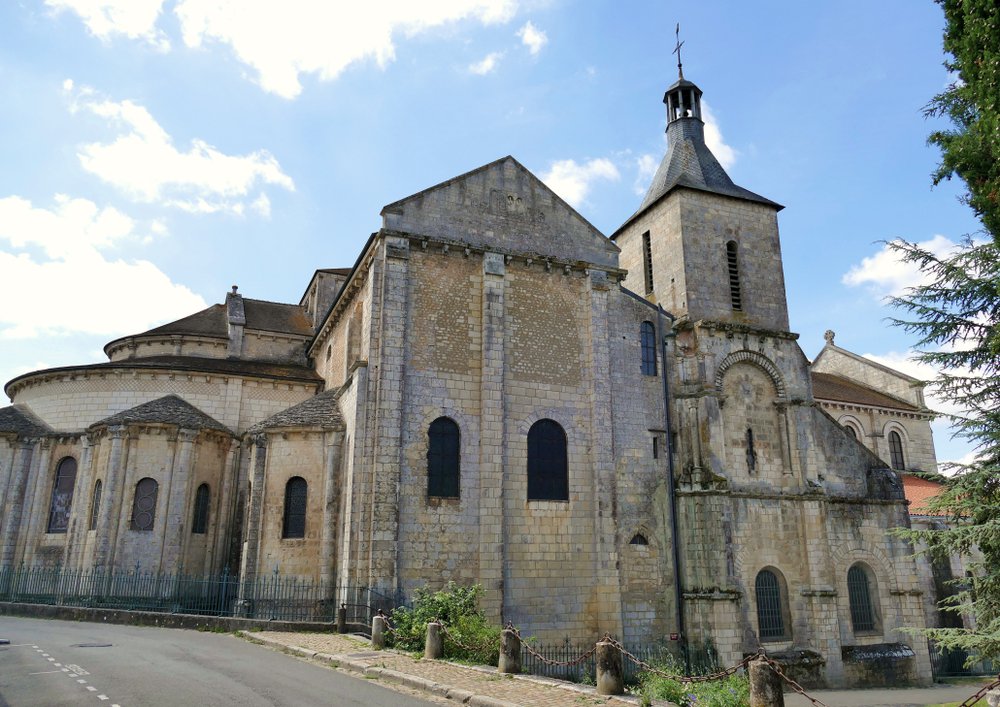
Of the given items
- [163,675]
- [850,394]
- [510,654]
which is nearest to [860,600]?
[850,394]

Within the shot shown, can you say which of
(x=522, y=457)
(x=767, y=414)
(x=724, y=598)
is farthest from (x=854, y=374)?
(x=522, y=457)

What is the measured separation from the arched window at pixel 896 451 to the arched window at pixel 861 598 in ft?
39.9

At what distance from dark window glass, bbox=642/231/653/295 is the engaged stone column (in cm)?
2164

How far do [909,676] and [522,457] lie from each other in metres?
13.3

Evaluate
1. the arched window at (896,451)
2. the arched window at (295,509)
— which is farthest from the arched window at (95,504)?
the arched window at (896,451)

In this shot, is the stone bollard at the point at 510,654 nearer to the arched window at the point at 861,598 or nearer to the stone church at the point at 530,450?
the stone church at the point at 530,450

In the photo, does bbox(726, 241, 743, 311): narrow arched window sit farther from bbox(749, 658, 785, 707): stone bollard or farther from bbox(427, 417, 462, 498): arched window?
bbox(749, 658, 785, 707): stone bollard

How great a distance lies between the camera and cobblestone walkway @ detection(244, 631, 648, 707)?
9180 mm

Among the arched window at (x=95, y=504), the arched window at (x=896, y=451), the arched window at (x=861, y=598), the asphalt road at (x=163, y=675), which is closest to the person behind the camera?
the asphalt road at (x=163, y=675)

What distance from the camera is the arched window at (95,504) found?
2121 centimetres

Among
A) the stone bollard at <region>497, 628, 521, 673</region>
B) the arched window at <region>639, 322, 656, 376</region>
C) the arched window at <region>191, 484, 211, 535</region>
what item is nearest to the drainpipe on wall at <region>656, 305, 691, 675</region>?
the arched window at <region>639, 322, 656, 376</region>

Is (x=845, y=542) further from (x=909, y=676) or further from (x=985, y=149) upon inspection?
(x=985, y=149)

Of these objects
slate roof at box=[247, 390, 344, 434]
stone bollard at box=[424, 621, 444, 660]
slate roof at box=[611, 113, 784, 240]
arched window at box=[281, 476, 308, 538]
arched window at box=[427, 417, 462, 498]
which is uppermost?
slate roof at box=[611, 113, 784, 240]

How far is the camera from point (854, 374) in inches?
1451
